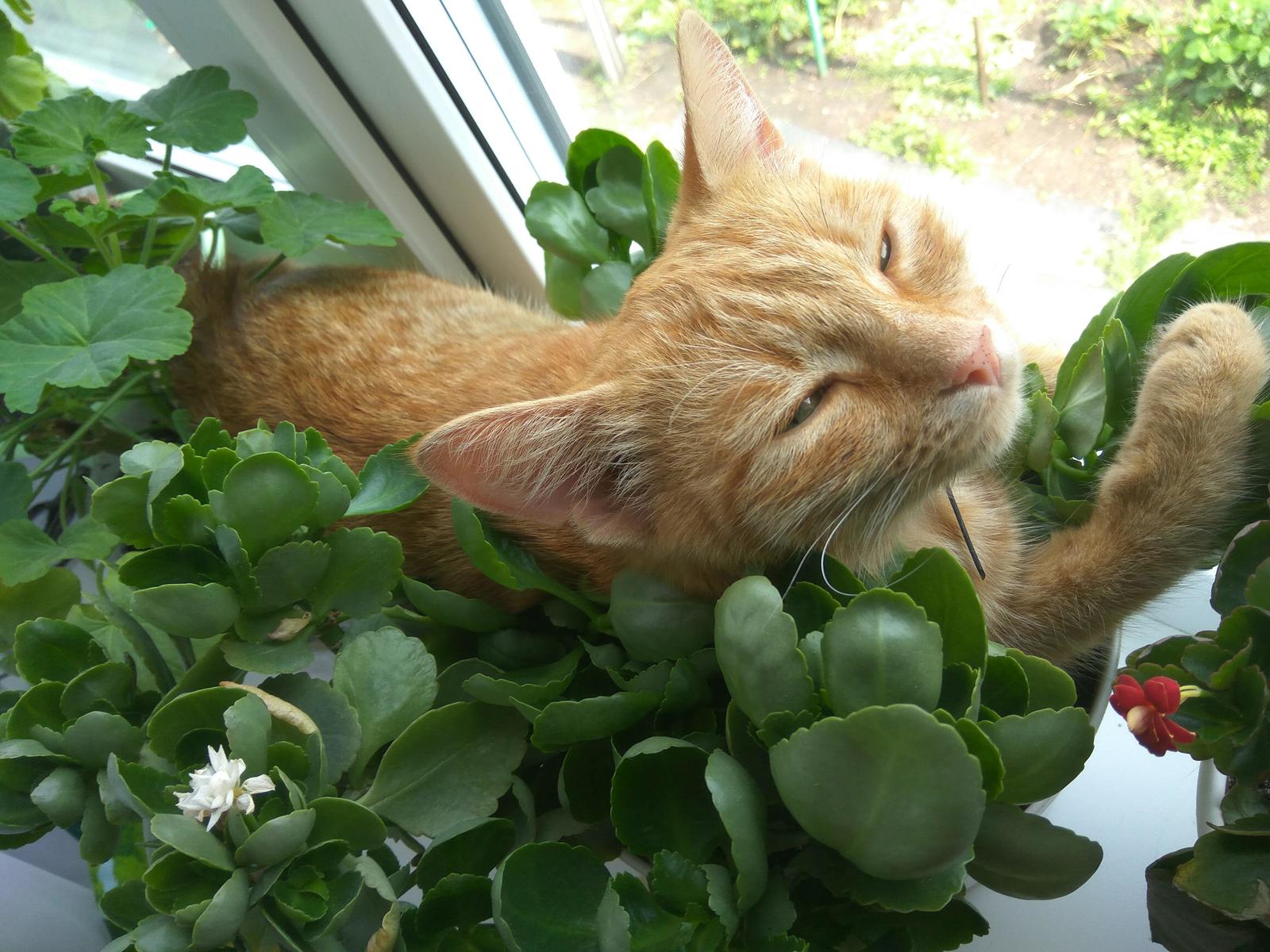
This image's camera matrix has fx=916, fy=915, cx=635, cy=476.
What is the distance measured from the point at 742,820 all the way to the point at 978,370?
435 millimetres

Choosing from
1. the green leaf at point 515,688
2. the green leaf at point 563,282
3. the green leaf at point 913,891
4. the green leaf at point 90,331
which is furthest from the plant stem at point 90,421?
the green leaf at point 913,891

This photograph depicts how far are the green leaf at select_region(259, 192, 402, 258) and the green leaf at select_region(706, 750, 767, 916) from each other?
2.80ft

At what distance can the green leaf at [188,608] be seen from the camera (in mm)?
662

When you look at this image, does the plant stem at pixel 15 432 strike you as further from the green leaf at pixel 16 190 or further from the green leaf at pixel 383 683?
the green leaf at pixel 383 683

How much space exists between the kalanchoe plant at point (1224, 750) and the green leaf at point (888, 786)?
0.47 feet

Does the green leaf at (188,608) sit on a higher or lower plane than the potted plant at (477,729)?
higher

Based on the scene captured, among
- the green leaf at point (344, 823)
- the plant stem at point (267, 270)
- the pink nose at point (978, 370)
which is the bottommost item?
the pink nose at point (978, 370)

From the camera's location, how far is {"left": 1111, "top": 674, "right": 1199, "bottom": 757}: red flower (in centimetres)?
54

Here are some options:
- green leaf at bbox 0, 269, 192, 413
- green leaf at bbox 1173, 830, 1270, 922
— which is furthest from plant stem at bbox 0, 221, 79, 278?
green leaf at bbox 1173, 830, 1270, 922

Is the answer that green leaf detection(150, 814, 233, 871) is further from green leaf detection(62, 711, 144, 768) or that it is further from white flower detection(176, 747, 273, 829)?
green leaf detection(62, 711, 144, 768)

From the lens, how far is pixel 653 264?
101 centimetres

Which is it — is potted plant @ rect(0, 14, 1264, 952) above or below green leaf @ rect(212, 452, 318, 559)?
below

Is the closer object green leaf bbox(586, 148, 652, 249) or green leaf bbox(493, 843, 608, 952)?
green leaf bbox(493, 843, 608, 952)

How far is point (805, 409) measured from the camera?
0.83 meters
